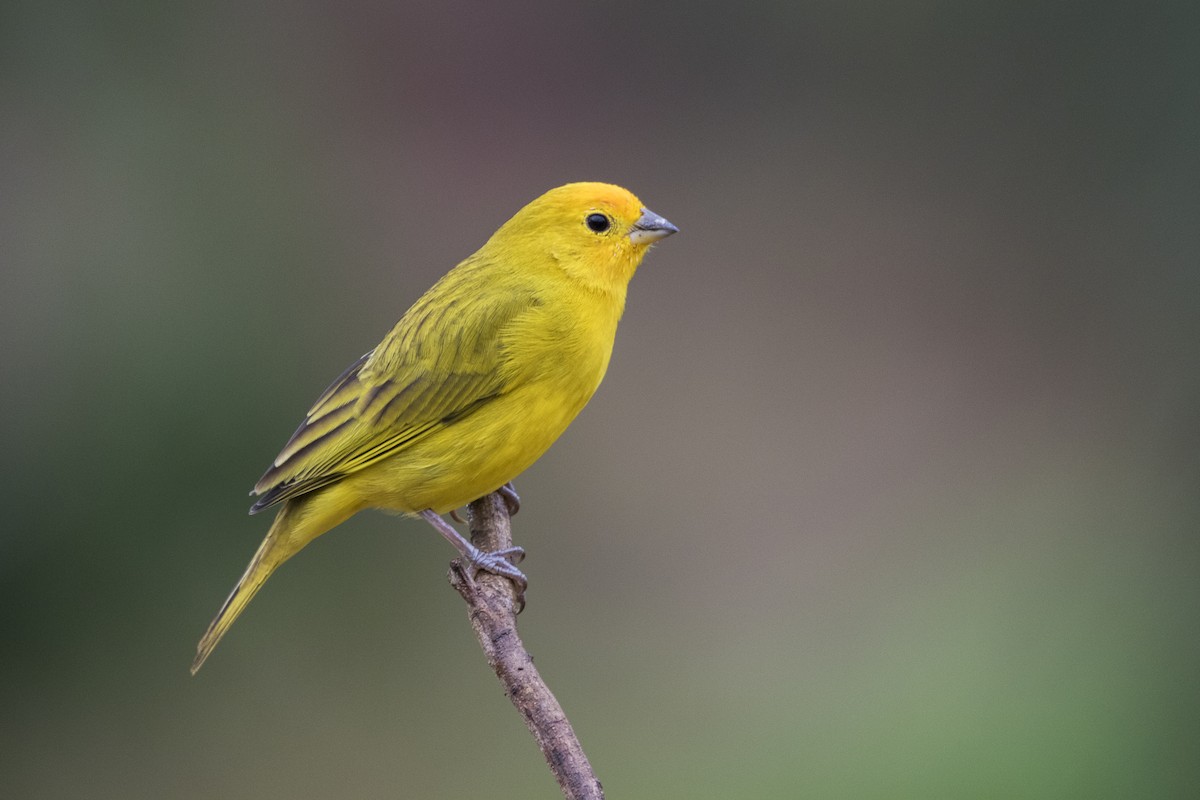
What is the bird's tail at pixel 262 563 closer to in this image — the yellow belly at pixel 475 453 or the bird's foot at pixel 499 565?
the yellow belly at pixel 475 453

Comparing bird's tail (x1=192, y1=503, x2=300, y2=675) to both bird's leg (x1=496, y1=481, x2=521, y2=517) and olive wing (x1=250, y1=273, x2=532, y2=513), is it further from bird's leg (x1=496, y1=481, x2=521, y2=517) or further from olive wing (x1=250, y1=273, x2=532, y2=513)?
bird's leg (x1=496, y1=481, x2=521, y2=517)

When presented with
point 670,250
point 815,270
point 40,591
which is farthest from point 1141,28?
point 40,591

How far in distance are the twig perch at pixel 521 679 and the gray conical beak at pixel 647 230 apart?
954 mm

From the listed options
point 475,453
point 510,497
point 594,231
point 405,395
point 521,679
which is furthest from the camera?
point 510,497

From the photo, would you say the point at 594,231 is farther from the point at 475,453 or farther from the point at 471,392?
the point at 475,453

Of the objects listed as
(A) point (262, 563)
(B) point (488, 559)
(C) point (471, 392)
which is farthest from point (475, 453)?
(A) point (262, 563)

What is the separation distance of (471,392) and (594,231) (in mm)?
605

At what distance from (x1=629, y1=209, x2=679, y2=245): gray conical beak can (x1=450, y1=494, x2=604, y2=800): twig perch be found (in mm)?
954

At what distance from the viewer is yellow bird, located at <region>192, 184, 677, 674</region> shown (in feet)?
11.4

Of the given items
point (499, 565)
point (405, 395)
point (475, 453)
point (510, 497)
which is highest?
point (405, 395)

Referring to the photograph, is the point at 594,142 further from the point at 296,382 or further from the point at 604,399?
the point at 296,382

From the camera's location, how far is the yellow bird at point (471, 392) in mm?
3488

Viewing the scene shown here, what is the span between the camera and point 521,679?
9.67ft

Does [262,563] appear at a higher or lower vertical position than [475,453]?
lower
